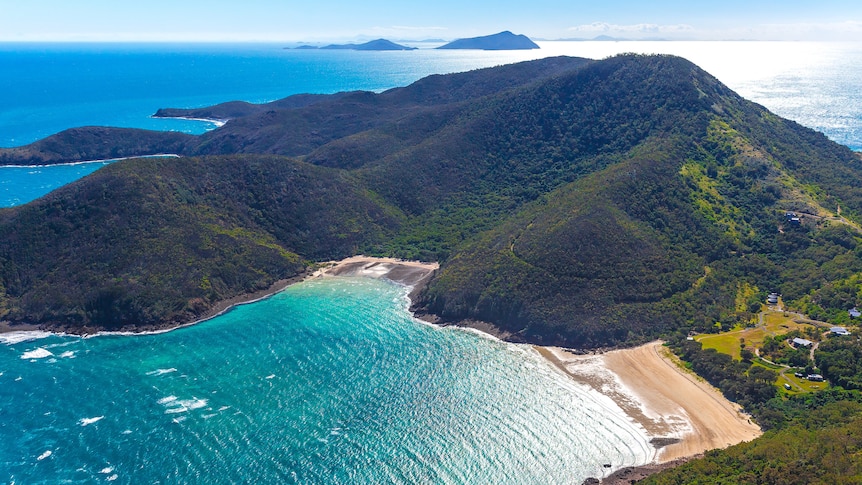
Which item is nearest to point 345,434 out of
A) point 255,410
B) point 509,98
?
point 255,410

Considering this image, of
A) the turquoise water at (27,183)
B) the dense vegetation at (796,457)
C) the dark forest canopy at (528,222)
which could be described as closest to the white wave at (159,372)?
the dark forest canopy at (528,222)

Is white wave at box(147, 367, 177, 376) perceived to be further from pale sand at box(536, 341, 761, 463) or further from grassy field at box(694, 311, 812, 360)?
grassy field at box(694, 311, 812, 360)

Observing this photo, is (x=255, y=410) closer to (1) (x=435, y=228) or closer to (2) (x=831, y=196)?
(1) (x=435, y=228)

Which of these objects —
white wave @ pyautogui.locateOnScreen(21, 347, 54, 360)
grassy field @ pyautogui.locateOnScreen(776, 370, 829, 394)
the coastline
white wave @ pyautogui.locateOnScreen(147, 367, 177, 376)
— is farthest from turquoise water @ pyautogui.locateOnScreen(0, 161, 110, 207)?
grassy field @ pyautogui.locateOnScreen(776, 370, 829, 394)

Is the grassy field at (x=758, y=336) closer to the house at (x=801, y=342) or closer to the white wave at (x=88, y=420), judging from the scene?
the house at (x=801, y=342)

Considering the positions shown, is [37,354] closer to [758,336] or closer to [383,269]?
[383,269]
